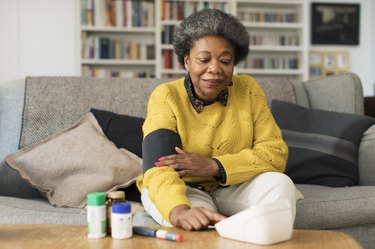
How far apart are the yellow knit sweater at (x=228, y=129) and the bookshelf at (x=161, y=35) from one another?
2985mm

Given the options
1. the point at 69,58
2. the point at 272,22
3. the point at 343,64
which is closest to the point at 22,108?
the point at 69,58

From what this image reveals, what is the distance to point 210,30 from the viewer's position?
1.67 metres

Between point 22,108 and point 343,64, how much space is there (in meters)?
3.83

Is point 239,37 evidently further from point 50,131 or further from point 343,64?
point 343,64

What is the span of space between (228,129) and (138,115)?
68cm

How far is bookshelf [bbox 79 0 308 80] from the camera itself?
4657mm

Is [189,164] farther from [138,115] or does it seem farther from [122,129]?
[138,115]

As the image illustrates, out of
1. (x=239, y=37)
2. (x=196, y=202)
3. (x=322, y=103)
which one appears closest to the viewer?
(x=196, y=202)

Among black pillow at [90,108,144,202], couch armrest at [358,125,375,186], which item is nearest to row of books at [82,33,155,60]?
black pillow at [90,108,144,202]

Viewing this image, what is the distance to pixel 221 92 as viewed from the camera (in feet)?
5.80

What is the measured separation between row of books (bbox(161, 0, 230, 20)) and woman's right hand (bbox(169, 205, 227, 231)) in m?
3.66

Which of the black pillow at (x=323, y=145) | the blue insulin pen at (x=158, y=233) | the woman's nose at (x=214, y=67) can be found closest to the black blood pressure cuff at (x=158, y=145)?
the woman's nose at (x=214, y=67)

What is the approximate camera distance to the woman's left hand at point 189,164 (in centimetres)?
154

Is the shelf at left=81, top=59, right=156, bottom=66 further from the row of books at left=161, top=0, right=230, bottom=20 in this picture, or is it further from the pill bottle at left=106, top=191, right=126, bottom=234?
the pill bottle at left=106, top=191, right=126, bottom=234
